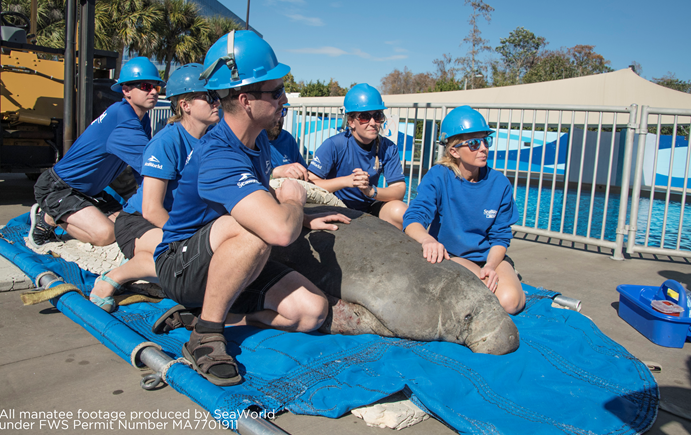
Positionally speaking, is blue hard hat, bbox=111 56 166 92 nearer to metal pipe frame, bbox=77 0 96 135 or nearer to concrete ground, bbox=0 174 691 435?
concrete ground, bbox=0 174 691 435

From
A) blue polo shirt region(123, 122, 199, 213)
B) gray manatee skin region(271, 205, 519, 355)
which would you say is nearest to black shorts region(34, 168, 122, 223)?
blue polo shirt region(123, 122, 199, 213)

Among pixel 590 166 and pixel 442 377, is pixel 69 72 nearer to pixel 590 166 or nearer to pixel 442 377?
pixel 442 377

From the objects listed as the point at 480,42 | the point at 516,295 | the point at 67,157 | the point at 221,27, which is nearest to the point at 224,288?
the point at 516,295

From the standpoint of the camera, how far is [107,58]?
892 centimetres

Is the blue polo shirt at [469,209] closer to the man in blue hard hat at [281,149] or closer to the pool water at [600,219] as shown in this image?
the man in blue hard hat at [281,149]

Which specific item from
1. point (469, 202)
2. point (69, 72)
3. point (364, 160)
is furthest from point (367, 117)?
point (69, 72)

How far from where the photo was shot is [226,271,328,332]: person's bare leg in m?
2.90

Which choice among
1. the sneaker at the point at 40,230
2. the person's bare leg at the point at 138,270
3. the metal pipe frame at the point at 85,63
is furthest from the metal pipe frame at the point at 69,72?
the person's bare leg at the point at 138,270

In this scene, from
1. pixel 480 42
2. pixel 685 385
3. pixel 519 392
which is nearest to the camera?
pixel 519 392

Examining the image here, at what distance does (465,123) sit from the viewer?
3.83 metres

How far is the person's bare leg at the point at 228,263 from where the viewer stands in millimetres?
2511

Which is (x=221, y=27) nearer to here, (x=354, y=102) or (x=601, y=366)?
(x=354, y=102)

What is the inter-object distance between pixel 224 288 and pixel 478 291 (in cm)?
155

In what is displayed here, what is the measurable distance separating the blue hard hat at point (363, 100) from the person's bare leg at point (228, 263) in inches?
87.4
